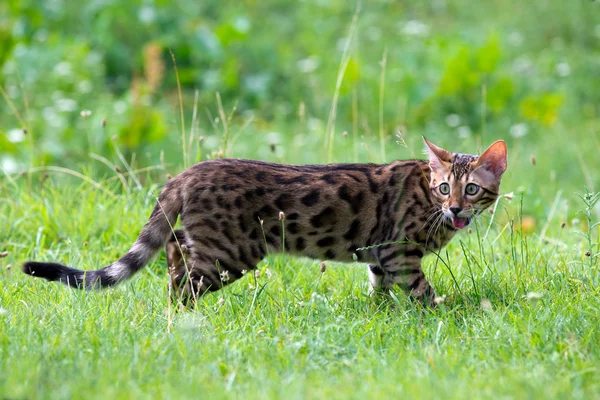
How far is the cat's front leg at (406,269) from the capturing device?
16.2 ft

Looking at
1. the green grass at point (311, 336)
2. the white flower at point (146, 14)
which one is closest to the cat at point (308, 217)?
the green grass at point (311, 336)

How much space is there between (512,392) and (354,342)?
98 cm

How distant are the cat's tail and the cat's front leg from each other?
1.30 meters

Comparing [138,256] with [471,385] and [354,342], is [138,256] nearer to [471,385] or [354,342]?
[354,342]

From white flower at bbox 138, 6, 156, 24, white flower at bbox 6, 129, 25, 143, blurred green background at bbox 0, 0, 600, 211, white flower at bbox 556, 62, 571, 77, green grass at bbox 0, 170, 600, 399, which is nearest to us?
green grass at bbox 0, 170, 600, 399

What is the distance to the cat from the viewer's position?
485 centimetres

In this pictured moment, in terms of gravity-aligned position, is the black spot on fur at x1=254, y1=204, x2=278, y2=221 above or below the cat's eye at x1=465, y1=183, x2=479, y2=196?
below

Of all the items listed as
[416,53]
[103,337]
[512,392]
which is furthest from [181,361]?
[416,53]

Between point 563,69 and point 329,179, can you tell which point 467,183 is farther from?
point 563,69

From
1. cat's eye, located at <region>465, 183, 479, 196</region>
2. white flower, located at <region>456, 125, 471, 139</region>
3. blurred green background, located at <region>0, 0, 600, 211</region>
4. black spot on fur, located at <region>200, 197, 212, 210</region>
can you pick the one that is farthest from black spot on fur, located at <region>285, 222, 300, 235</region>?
white flower, located at <region>456, 125, 471, 139</region>

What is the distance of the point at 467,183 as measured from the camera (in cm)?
491

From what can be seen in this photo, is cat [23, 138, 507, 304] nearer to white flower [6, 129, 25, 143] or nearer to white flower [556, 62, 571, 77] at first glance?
white flower [6, 129, 25, 143]

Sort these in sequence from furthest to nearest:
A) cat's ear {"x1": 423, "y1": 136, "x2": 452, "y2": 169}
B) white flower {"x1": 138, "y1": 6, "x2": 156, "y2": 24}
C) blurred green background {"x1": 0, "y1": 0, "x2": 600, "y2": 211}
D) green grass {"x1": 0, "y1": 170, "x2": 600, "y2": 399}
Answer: white flower {"x1": 138, "y1": 6, "x2": 156, "y2": 24} → blurred green background {"x1": 0, "y1": 0, "x2": 600, "y2": 211} → cat's ear {"x1": 423, "y1": 136, "x2": 452, "y2": 169} → green grass {"x1": 0, "y1": 170, "x2": 600, "y2": 399}

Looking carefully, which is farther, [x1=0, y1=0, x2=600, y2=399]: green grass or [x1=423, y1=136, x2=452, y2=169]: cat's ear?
[x1=423, y1=136, x2=452, y2=169]: cat's ear
